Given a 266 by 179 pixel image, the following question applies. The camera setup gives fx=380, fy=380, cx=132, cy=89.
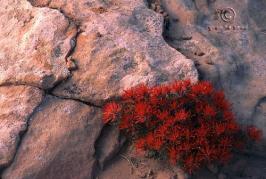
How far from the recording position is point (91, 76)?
16.3 ft

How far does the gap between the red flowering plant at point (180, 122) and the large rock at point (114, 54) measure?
27 centimetres

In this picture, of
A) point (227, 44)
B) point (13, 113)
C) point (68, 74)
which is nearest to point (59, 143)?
point (13, 113)

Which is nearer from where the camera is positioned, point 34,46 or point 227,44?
point 34,46

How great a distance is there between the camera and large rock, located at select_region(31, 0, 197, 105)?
493 cm

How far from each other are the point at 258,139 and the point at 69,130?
95.3 inches

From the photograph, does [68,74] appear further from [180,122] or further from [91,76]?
[180,122]

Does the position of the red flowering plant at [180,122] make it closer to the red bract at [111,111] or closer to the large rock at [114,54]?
the red bract at [111,111]

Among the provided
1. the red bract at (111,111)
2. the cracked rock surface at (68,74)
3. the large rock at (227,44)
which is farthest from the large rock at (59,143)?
the large rock at (227,44)

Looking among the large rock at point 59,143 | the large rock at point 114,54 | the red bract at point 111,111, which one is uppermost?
the large rock at point 114,54

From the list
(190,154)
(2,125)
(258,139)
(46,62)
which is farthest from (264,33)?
(2,125)

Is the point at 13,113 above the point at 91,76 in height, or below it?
below

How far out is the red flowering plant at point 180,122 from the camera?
14.7 feet

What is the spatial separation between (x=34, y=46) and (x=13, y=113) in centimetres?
98

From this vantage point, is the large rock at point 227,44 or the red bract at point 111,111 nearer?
the red bract at point 111,111
